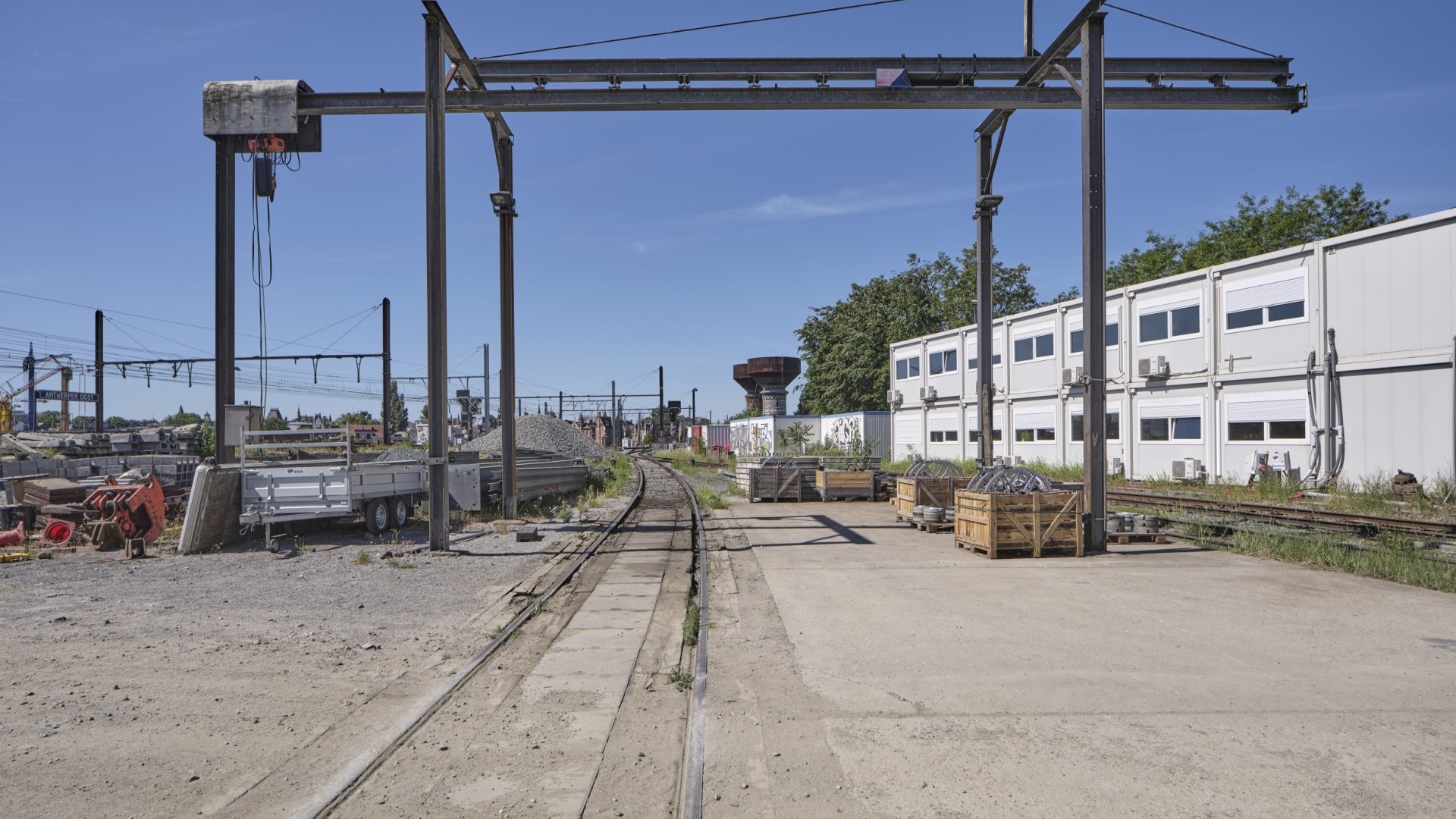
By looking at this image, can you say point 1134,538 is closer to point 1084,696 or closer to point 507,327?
point 1084,696

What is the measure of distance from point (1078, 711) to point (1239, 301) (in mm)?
22975

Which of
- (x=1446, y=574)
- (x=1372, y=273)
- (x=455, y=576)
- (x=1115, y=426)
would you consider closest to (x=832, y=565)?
(x=455, y=576)

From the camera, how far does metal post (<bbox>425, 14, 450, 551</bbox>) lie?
1423 cm

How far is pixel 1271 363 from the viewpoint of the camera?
911 inches

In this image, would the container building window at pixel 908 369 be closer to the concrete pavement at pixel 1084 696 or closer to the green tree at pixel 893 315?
the green tree at pixel 893 315

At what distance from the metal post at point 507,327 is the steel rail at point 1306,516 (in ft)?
46.9

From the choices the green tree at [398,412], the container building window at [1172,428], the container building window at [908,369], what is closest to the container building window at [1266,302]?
the container building window at [1172,428]

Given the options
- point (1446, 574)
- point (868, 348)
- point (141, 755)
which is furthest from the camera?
point (868, 348)

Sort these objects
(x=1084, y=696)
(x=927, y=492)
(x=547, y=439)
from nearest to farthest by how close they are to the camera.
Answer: (x=1084, y=696), (x=927, y=492), (x=547, y=439)

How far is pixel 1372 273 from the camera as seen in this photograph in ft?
67.2

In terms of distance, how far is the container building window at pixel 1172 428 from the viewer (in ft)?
84.0

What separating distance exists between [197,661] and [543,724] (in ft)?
11.7

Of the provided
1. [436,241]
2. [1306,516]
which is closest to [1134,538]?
[1306,516]

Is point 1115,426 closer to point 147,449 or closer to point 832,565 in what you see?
point 832,565
